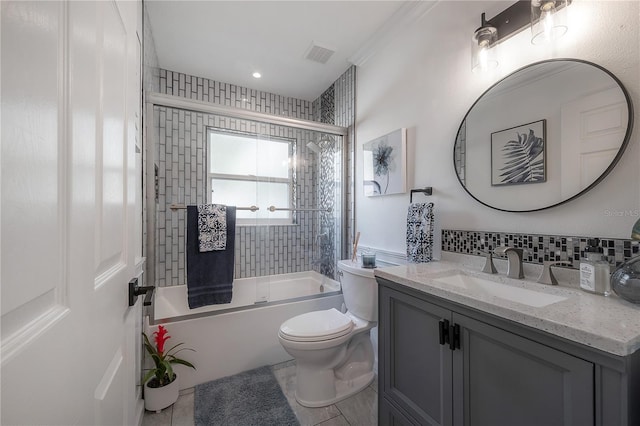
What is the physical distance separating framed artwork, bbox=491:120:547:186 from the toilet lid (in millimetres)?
1162

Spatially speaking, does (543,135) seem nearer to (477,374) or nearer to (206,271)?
(477,374)

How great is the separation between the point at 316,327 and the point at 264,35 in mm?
2157

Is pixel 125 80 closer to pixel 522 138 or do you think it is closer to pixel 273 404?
pixel 522 138

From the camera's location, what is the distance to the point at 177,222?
2174mm

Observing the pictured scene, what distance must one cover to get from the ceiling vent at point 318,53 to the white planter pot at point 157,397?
2.61 m

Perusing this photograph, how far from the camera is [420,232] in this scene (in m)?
1.58

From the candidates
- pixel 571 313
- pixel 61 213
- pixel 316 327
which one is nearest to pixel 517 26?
pixel 571 313

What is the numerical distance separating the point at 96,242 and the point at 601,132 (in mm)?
1599

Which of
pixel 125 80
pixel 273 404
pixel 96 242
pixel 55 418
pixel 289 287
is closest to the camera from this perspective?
pixel 55 418

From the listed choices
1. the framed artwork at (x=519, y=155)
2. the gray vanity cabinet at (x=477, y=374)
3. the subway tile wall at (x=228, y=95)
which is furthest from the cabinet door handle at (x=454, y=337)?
the subway tile wall at (x=228, y=95)

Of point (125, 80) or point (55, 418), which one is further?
point (125, 80)

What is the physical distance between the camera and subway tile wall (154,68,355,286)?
227cm

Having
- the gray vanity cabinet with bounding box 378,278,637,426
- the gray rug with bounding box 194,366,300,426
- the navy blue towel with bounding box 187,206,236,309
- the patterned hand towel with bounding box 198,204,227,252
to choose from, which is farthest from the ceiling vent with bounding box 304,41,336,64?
the gray rug with bounding box 194,366,300,426

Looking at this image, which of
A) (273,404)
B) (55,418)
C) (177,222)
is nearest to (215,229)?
(177,222)
